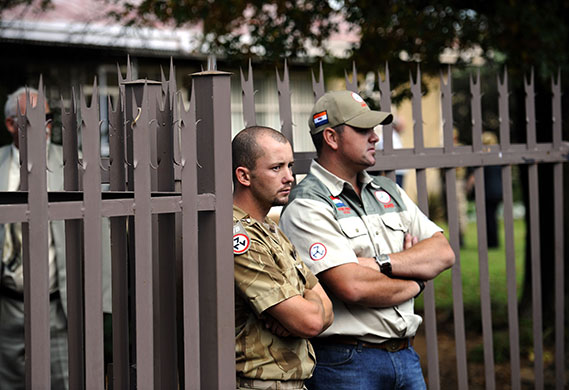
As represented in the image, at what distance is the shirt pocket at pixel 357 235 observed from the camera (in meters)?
3.38

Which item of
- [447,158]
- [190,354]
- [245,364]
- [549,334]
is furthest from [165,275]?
[549,334]

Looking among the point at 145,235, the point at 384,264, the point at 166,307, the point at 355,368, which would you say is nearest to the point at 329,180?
the point at 384,264

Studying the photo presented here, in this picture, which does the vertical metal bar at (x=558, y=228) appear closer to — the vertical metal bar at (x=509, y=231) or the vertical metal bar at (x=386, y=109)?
the vertical metal bar at (x=509, y=231)

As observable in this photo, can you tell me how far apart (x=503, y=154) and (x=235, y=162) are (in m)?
2.08

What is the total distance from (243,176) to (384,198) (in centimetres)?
92

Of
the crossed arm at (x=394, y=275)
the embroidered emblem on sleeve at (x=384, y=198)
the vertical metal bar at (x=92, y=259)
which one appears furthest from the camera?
the embroidered emblem on sleeve at (x=384, y=198)

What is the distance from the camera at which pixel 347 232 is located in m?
3.37

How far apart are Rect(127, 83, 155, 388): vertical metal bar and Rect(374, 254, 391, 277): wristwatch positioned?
50.5 inches

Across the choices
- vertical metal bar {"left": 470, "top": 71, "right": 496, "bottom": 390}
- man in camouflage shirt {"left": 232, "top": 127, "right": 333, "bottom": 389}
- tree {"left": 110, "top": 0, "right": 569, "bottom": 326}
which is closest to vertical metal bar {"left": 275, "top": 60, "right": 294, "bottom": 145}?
man in camouflage shirt {"left": 232, "top": 127, "right": 333, "bottom": 389}

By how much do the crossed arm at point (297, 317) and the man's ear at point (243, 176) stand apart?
1.52ft

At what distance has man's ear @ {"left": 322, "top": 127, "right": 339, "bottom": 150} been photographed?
3.47 metres

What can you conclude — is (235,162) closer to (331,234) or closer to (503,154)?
(331,234)

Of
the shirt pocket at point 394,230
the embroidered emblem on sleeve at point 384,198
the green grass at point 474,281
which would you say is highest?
the embroidered emblem on sleeve at point 384,198

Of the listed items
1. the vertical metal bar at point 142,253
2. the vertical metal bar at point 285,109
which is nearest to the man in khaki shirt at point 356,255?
the vertical metal bar at point 285,109
